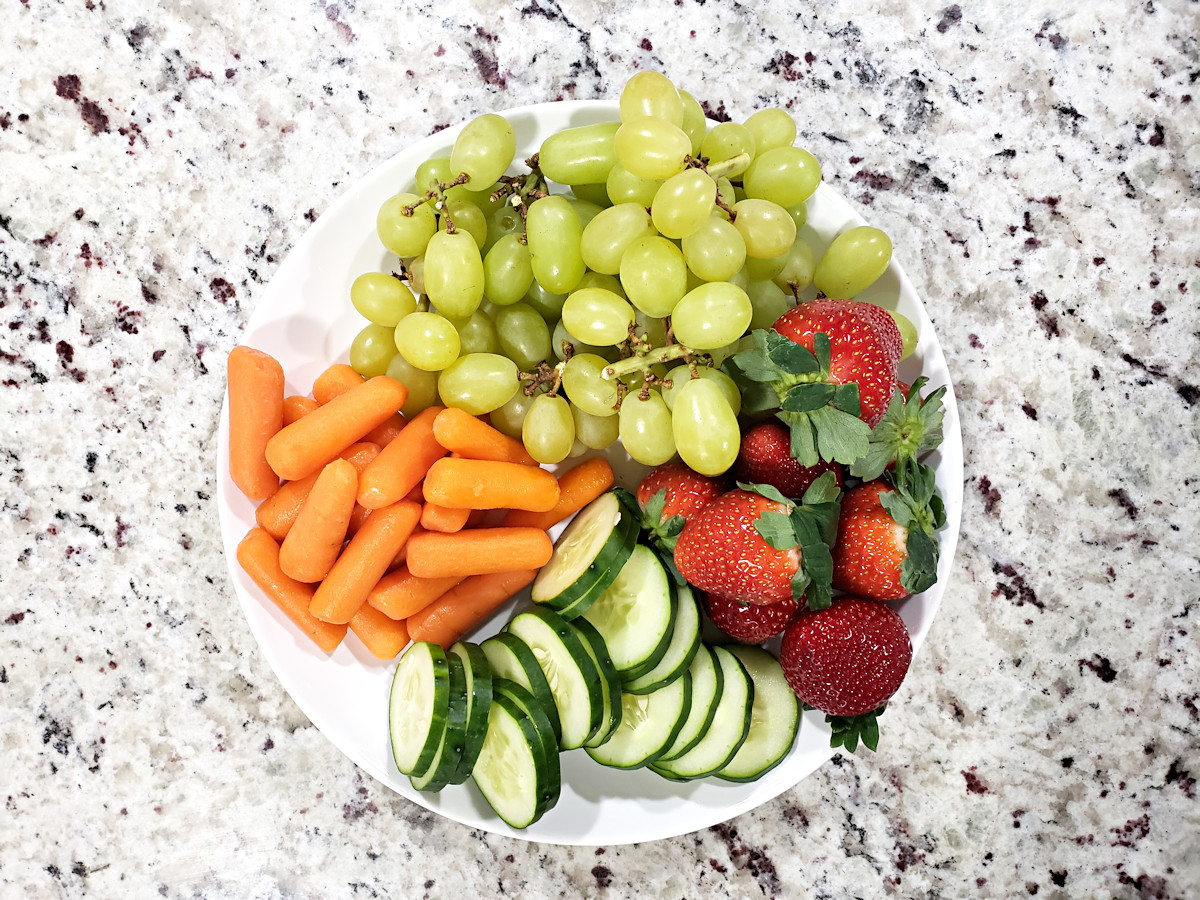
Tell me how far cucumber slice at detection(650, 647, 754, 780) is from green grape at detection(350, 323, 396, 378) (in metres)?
0.68

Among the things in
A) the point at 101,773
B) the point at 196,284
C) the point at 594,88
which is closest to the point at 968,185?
the point at 594,88

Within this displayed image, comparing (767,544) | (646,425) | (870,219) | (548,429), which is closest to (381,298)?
(548,429)

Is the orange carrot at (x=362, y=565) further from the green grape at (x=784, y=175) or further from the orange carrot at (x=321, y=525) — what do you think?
the green grape at (x=784, y=175)

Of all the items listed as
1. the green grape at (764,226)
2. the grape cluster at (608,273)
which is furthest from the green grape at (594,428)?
the green grape at (764,226)

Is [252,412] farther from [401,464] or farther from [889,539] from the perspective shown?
[889,539]

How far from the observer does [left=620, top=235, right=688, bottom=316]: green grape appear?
3.19ft

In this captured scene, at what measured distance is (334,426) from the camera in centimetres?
110

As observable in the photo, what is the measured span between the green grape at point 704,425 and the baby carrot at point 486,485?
238 millimetres

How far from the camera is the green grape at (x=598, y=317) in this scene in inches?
39.0

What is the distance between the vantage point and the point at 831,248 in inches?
43.4

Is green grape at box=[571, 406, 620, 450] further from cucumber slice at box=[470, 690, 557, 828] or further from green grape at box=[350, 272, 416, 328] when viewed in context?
cucumber slice at box=[470, 690, 557, 828]

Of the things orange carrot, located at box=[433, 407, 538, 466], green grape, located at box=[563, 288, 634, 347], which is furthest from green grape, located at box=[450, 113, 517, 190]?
orange carrot, located at box=[433, 407, 538, 466]

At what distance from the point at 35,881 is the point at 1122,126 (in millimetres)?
2329

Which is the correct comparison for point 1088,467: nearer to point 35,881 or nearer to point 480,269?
point 480,269
